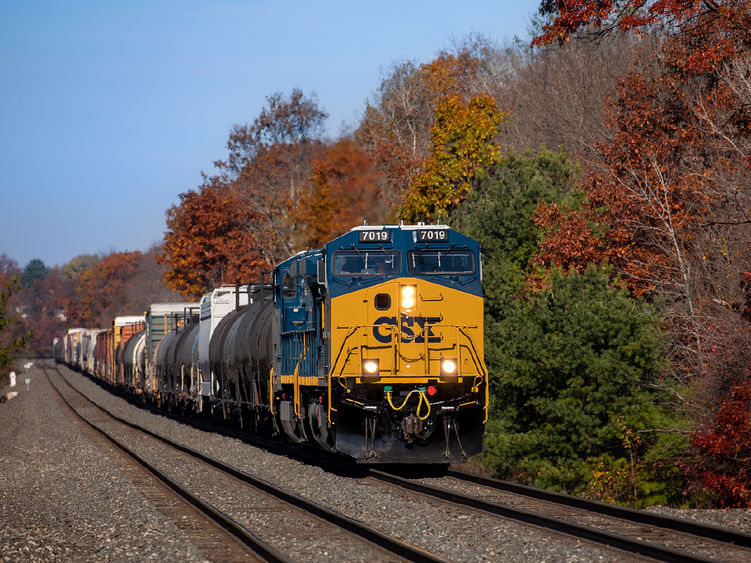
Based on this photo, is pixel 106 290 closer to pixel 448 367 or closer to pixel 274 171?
pixel 274 171

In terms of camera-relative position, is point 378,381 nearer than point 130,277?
Yes

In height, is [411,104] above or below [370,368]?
above

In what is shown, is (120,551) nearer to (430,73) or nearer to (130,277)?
(430,73)

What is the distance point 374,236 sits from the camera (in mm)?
16422

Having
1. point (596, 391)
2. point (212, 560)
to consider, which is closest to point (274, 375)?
point (596, 391)

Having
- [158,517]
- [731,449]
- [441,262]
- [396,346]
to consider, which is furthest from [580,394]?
[158,517]

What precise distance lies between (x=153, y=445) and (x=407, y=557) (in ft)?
53.9

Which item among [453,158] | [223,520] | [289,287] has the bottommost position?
[223,520]

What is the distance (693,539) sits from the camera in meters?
10.3

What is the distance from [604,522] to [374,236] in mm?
6763

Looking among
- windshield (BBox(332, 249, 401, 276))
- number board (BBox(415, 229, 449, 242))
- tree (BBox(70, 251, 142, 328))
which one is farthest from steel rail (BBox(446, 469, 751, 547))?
tree (BBox(70, 251, 142, 328))

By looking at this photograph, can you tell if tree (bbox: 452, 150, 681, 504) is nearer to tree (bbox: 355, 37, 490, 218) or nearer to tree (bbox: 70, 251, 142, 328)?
tree (bbox: 355, 37, 490, 218)

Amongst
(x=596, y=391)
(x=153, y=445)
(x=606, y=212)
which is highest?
(x=606, y=212)

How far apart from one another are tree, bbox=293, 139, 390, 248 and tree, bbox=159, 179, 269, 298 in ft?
13.4
